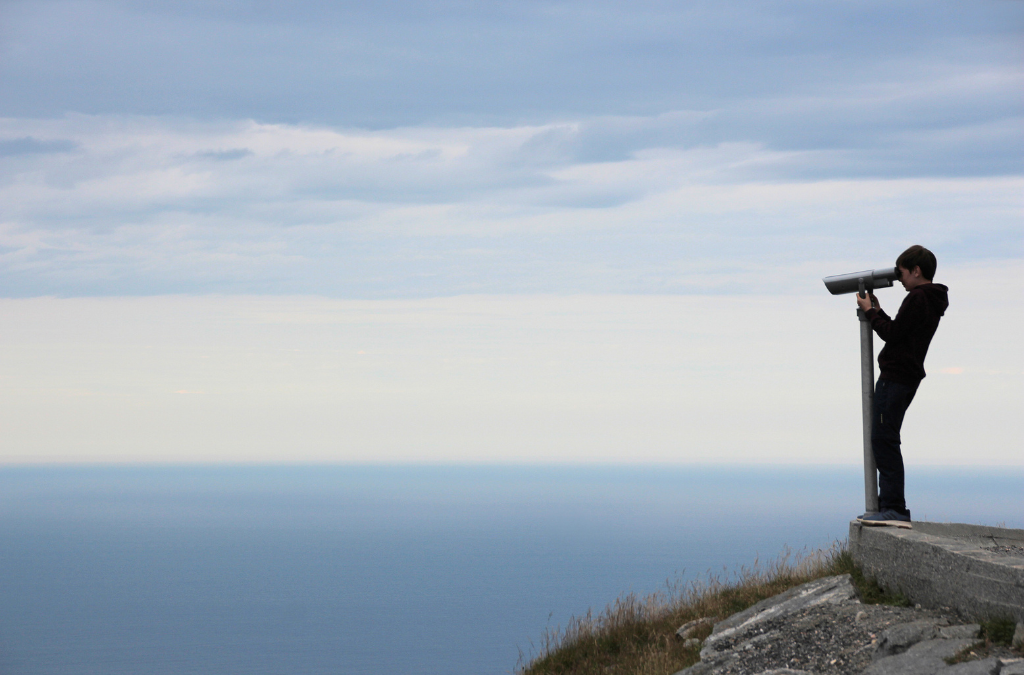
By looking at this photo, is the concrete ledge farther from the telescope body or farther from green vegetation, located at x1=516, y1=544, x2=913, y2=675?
the telescope body

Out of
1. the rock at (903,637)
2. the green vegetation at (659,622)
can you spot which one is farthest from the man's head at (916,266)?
the rock at (903,637)

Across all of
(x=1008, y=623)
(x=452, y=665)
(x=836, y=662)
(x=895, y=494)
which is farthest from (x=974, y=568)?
(x=452, y=665)

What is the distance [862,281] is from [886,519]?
2.13 meters

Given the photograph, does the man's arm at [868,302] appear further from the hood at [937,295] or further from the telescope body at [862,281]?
the hood at [937,295]

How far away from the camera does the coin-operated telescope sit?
24.8ft

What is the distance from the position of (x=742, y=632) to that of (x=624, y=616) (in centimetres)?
307

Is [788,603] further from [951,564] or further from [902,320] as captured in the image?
[902,320]

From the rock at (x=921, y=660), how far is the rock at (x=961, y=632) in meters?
0.07

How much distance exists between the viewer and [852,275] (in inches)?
304

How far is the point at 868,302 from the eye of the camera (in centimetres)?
750

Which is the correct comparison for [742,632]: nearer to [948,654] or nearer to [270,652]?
[948,654]

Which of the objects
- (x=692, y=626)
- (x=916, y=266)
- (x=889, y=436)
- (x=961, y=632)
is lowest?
(x=692, y=626)

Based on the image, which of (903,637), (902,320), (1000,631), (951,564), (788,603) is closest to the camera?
(1000,631)

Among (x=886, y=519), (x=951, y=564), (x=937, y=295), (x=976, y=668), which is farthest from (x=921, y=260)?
(x=976, y=668)
